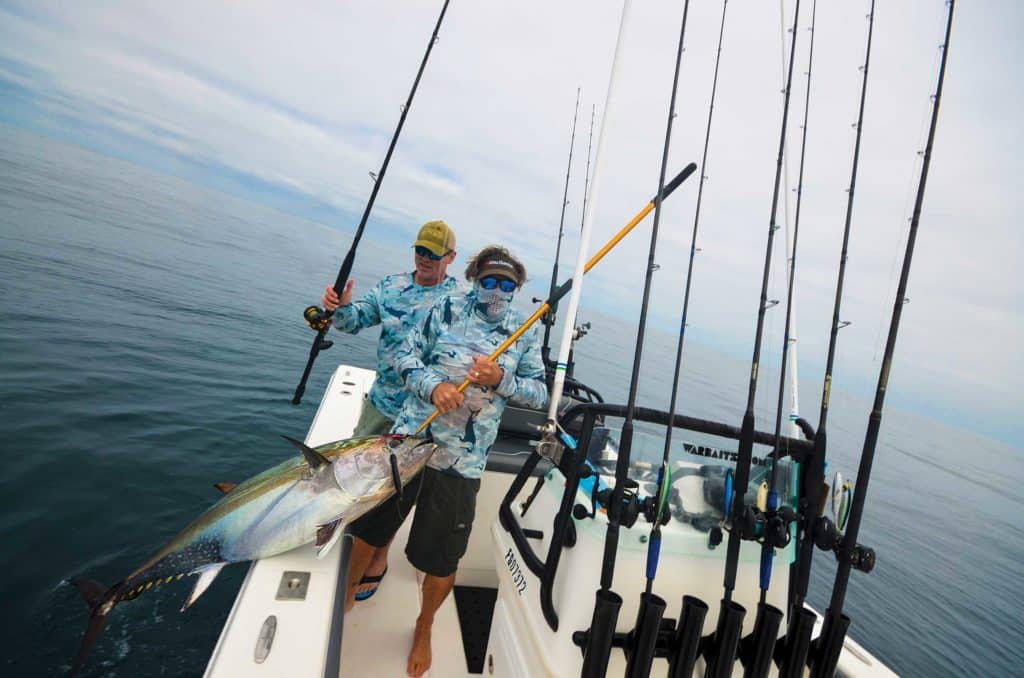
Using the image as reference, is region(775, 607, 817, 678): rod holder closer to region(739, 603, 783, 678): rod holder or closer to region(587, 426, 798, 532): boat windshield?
region(739, 603, 783, 678): rod holder

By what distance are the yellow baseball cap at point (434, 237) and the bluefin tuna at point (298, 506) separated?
1.36m

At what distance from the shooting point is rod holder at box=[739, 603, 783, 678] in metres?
1.60

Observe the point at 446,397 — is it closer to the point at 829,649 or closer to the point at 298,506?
the point at 298,506

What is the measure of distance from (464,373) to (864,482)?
1.82m

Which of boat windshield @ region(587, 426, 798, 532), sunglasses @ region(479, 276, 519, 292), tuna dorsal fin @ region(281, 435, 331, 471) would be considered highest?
sunglasses @ region(479, 276, 519, 292)

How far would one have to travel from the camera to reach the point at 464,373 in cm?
243

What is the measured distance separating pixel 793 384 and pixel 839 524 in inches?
31.5

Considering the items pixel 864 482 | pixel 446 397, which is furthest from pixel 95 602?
pixel 864 482

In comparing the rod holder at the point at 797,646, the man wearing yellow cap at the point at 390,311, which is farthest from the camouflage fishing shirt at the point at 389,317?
the rod holder at the point at 797,646

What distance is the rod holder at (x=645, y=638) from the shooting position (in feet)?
4.89

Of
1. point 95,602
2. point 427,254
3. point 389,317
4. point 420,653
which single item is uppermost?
point 427,254

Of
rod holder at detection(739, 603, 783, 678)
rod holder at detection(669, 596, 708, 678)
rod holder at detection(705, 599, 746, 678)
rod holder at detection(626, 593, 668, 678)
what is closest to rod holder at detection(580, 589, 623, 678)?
rod holder at detection(626, 593, 668, 678)

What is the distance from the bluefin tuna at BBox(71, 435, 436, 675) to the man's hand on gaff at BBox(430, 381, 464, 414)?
21 cm

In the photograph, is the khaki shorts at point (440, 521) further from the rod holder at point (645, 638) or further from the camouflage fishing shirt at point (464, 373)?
the rod holder at point (645, 638)
